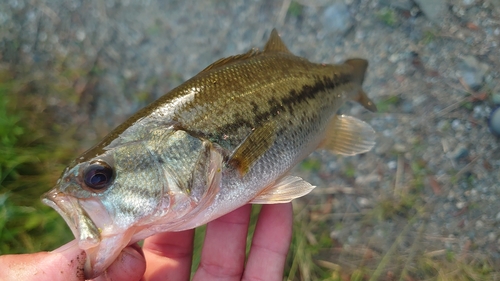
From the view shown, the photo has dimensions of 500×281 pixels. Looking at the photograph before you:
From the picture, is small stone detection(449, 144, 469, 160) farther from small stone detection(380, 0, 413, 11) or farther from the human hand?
the human hand

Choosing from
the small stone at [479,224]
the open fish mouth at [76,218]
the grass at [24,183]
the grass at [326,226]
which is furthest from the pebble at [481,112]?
the grass at [24,183]

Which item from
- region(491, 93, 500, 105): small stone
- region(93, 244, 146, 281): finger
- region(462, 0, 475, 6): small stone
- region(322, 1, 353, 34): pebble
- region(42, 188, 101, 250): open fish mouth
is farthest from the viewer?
region(322, 1, 353, 34): pebble

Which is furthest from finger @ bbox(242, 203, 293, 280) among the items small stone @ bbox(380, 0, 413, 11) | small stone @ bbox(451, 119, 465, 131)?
small stone @ bbox(380, 0, 413, 11)

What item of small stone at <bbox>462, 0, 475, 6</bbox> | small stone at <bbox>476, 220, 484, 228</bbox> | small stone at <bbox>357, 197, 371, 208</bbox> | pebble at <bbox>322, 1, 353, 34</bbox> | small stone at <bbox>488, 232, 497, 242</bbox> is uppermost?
pebble at <bbox>322, 1, 353, 34</bbox>

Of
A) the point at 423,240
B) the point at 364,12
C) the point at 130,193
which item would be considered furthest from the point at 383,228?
the point at 130,193

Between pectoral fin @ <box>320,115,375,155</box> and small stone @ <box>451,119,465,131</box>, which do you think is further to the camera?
small stone @ <box>451,119,465,131</box>

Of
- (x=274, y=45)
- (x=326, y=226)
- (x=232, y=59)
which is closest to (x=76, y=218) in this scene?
(x=232, y=59)

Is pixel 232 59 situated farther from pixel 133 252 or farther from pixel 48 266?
pixel 48 266
